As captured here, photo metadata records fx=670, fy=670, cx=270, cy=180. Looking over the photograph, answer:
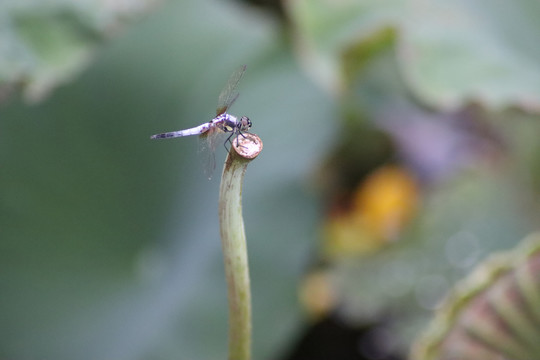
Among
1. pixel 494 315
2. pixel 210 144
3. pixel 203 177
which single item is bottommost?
pixel 494 315

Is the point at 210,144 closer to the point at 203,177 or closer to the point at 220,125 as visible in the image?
the point at 220,125

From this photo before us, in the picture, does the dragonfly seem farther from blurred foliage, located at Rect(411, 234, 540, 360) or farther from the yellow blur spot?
the yellow blur spot

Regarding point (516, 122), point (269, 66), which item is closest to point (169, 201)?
point (269, 66)

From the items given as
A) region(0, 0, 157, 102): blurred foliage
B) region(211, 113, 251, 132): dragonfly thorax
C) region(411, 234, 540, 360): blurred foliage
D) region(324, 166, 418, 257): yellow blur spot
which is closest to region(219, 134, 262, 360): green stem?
region(211, 113, 251, 132): dragonfly thorax

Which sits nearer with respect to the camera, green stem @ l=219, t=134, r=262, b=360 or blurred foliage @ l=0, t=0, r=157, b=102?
green stem @ l=219, t=134, r=262, b=360

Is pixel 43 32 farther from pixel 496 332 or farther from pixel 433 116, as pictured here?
pixel 433 116

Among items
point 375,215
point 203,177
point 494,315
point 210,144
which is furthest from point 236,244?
point 375,215

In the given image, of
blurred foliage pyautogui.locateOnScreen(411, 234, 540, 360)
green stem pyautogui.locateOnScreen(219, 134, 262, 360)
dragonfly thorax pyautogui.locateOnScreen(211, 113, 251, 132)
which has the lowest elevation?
blurred foliage pyautogui.locateOnScreen(411, 234, 540, 360)
